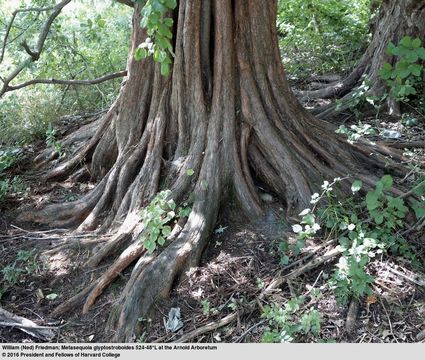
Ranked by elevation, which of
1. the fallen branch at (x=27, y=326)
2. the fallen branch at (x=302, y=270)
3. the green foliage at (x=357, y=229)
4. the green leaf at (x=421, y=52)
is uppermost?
the green leaf at (x=421, y=52)

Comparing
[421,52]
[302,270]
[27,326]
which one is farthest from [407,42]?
[27,326]

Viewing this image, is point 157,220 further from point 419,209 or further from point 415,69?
point 415,69

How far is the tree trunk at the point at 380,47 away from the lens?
199 inches

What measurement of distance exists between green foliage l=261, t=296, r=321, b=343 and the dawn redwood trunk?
83cm

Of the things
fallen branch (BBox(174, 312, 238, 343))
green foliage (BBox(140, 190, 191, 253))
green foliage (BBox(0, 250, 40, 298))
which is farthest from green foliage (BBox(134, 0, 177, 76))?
green foliage (BBox(0, 250, 40, 298))

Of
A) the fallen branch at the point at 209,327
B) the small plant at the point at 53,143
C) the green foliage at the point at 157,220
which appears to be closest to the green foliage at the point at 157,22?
the green foliage at the point at 157,220

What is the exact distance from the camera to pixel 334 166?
3.84 metres

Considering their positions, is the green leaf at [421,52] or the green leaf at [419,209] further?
the green leaf at [421,52]

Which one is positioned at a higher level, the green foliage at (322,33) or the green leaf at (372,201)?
the green foliage at (322,33)

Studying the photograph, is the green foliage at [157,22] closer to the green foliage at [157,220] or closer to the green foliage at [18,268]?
the green foliage at [157,220]

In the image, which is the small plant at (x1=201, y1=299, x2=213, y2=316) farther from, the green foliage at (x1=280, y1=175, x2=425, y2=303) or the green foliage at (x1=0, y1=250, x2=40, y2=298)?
the green foliage at (x1=0, y1=250, x2=40, y2=298)

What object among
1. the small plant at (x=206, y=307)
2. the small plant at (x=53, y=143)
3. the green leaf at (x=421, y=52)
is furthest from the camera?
the small plant at (x=53, y=143)

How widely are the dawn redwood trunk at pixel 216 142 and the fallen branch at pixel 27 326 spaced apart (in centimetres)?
58

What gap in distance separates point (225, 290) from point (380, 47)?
3536mm
